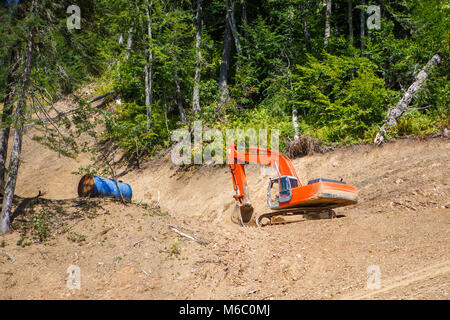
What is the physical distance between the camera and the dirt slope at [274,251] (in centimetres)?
606

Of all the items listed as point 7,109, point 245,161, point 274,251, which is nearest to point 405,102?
point 245,161

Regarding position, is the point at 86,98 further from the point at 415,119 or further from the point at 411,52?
the point at 411,52

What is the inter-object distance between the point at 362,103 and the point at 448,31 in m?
4.11

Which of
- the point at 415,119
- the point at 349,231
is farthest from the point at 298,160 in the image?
the point at 349,231

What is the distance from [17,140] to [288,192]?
6380mm

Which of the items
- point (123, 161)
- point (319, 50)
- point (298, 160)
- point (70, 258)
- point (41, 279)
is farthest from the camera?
point (123, 161)

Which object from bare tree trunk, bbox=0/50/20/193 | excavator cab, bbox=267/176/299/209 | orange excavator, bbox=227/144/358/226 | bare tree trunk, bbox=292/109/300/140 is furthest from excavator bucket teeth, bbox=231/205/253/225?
bare tree trunk, bbox=0/50/20/193

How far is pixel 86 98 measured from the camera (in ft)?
29.2

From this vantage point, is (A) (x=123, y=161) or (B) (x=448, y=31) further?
(A) (x=123, y=161)

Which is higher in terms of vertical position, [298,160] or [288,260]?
[298,160]

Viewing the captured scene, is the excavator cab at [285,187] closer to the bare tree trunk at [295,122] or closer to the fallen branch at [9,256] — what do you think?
the bare tree trunk at [295,122]

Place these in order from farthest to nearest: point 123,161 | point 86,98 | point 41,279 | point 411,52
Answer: point 123,161 < point 411,52 < point 86,98 < point 41,279

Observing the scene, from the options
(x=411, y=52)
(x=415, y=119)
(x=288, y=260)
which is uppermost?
(x=411, y=52)

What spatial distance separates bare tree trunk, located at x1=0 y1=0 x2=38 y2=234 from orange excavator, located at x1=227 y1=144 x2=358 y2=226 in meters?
5.09
